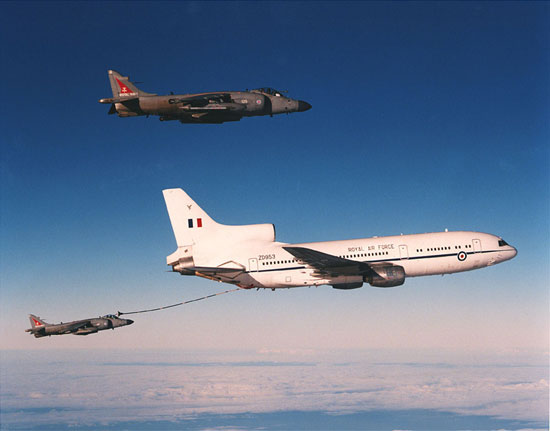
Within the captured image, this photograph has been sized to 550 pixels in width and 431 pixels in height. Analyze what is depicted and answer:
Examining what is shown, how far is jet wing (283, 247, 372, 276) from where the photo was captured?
4681 cm

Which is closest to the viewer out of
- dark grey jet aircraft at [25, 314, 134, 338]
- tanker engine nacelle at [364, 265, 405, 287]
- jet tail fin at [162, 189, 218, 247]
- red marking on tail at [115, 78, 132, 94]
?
red marking on tail at [115, 78, 132, 94]

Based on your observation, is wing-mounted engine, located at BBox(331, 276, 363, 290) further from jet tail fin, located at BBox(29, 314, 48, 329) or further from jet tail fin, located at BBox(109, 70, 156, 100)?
jet tail fin, located at BBox(29, 314, 48, 329)

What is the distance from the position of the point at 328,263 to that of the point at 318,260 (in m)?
0.95

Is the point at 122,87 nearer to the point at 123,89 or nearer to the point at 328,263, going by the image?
the point at 123,89

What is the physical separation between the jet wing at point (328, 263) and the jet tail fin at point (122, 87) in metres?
17.2

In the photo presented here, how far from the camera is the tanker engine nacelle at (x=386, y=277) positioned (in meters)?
48.0

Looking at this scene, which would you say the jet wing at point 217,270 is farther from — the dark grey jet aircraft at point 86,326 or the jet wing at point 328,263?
the dark grey jet aircraft at point 86,326

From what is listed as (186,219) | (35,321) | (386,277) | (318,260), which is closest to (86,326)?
(35,321)

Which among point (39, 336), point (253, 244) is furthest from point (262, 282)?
point (39, 336)

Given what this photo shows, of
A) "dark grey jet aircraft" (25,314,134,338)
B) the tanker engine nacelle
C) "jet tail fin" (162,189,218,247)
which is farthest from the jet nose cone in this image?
"dark grey jet aircraft" (25,314,134,338)

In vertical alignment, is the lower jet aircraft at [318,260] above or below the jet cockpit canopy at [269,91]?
below

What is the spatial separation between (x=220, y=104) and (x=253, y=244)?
48.8 ft

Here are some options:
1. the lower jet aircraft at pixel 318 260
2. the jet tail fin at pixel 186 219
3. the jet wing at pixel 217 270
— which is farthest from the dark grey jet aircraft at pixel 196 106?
the jet wing at pixel 217 270

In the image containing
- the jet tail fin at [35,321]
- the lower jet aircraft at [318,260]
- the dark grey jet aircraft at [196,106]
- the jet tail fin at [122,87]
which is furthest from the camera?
the jet tail fin at [35,321]
